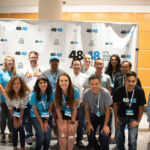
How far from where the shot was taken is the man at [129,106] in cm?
258

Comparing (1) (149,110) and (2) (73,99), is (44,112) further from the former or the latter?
(1) (149,110)

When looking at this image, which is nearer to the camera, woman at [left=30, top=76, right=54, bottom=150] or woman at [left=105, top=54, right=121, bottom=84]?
woman at [left=30, top=76, right=54, bottom=150]

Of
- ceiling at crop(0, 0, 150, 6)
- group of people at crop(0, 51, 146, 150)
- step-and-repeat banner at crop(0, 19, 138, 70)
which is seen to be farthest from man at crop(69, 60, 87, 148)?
ceiling at crop(0, 0, 150, 6)

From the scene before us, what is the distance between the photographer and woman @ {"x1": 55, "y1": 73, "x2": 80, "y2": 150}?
2.57 m

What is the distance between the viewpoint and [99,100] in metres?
2.65

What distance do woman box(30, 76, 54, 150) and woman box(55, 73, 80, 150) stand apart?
0.14 meters

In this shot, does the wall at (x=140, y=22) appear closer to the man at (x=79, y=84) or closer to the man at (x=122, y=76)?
the man at (x=122, y=76)

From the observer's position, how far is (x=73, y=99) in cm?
264

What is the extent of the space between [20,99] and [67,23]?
5.50 ft

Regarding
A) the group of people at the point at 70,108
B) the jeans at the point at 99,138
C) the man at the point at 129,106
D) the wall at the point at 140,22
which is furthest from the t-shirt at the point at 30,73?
the wall at the point at 140,22

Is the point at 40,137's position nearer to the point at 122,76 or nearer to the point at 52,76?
the point at 52,76

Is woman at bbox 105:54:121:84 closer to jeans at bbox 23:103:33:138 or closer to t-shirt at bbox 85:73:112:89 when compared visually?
t-shirt at bbox 85:73:112:89

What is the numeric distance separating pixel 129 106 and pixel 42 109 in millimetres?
1184

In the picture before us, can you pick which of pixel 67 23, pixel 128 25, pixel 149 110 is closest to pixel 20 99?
pixel 67 23
